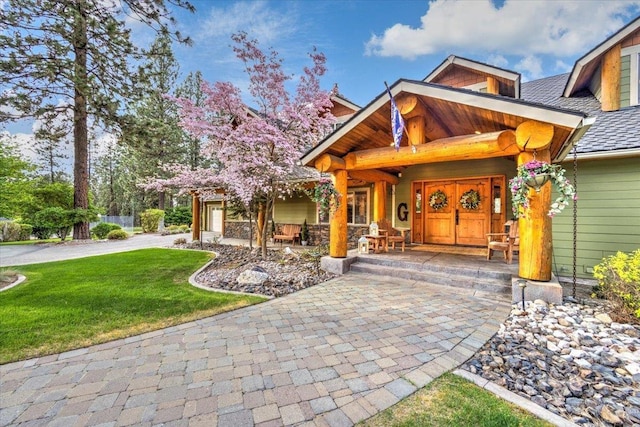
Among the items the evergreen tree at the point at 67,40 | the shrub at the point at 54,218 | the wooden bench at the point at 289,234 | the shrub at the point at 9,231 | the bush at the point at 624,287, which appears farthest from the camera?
the shrub at the point at 9,231

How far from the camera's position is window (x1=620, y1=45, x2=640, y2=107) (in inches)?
231

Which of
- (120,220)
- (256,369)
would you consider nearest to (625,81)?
(256,369)

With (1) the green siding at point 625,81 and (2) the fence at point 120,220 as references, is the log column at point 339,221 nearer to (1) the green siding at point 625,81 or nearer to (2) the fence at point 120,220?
(1) the green siding at point 625,81

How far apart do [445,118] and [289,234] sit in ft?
25.0

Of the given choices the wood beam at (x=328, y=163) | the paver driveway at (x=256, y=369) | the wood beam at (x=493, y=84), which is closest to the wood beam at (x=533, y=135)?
the paver driveway at (x=256, y=369)

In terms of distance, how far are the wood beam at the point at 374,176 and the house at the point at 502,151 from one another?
0.04 m

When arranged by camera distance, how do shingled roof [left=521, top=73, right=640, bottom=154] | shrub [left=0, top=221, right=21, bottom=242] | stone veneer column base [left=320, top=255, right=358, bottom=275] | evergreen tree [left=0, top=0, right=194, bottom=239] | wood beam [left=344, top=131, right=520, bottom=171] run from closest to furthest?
1. wood beam [left=344, top=131, right=520, bottom=171]
2. evergreen tree [left=0, top=0, right=194, bottom=239]
3. shingled roof [left=521, top=73, right=640, bottom=154]
4. stone veneer column base [left=320, top=255, right=358, bottom=275]
5. shrub [left=0, top=221, right=21, bottom=242]

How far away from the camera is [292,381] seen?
7.51 ft

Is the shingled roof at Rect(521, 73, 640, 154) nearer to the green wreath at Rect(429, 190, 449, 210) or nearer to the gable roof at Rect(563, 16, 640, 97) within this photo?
the gable roof at Rect(563, 16, 640, 97)

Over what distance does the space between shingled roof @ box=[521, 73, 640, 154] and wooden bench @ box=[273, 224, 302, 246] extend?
8.65 meters

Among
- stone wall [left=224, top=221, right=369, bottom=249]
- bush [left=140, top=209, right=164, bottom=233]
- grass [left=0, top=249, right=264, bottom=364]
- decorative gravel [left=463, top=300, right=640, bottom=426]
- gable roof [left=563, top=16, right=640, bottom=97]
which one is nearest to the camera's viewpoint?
decorative gravel [left=463, top=300, right=640, bottom=426]

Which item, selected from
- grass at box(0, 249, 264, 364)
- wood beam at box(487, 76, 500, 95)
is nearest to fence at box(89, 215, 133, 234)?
grass at box(0, 249, 264, 364)

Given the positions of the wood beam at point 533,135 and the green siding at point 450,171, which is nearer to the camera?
the wood beam at point 533,135

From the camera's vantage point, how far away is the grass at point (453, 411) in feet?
6.04
